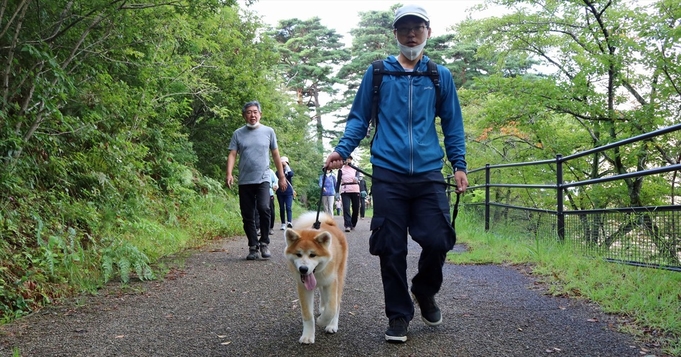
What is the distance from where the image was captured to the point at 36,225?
16.8ft

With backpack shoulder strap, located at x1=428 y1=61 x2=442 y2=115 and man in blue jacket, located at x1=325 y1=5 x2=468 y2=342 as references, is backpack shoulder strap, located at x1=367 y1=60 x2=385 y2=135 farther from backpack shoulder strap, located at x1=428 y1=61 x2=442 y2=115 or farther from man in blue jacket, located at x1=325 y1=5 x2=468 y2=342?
backpack shoulder strap, located at x1=428 y1=61 x2=442 y2=115

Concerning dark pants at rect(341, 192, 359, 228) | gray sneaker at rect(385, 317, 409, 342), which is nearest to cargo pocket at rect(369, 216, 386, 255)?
gray sneaker at rect(385, 317, 409, 342)

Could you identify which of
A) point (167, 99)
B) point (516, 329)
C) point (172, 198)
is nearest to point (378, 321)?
point (516, 329)

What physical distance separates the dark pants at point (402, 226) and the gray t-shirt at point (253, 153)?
3704 mm

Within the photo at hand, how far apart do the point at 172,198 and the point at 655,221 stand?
328 inches

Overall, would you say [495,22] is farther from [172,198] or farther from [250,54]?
[172,198]

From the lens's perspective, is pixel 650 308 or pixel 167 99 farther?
pixel 167 99

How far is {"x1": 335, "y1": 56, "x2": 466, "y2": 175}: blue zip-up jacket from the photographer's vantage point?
327 centimetres

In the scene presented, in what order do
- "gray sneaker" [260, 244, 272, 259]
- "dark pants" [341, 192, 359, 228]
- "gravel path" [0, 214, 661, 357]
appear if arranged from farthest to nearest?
"dark pants" [341, 192, 359, 228] < "gray sneaker" [260, 244, 272, 259] < "gravel path" [0, 214, 661, 357]

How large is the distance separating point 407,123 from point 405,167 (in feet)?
Answer: 0.98

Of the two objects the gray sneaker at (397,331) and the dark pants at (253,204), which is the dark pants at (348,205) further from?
the gray sneaker at (397,331)

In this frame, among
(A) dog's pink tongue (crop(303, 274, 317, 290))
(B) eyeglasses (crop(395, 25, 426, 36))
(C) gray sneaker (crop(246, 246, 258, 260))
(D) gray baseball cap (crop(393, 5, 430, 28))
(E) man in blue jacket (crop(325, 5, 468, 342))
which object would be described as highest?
(D) gray baseball cap (crop(393, 5, 430, 28))

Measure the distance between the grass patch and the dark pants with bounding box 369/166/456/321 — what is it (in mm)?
1442

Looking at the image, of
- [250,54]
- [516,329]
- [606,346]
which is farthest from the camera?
[250,54]
